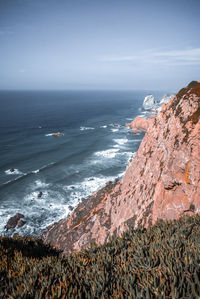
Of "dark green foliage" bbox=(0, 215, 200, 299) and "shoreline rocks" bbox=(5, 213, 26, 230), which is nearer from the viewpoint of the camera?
"dark green foliage" bbox=(0, 215, 200, 299)

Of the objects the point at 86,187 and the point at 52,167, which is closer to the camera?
the point at 86,187

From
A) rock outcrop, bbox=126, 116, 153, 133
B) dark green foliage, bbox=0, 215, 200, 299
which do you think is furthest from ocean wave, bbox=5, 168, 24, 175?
rock outcrop, bbox=126, 116, 153, 133

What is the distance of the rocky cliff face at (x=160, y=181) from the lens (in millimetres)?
14375

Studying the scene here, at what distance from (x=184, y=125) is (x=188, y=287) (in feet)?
47.2

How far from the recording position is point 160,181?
1677cm

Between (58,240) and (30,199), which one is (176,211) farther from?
(30,199)

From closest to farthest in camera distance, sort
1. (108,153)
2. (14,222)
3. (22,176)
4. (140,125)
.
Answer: (14,222) < (22,176) < (108,153) < (140,125)

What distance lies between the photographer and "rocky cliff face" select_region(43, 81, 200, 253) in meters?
14.4

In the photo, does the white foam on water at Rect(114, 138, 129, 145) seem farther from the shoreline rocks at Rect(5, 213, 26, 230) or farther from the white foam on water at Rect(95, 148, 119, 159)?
the shoreline rocks at Rect(5, 213, 26, 230)

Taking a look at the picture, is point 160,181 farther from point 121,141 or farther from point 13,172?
point 121,141

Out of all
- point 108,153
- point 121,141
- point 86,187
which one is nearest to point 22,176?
point 86,187

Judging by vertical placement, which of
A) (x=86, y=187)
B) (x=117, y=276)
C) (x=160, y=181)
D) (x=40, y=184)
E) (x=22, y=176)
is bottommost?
(x=86, y=187)

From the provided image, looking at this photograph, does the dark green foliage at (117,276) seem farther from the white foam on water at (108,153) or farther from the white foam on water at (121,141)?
the white foam on water at (121,141)

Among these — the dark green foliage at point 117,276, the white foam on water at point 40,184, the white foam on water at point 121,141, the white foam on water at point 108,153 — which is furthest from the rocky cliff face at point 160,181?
the white foam on water at point 121,141
